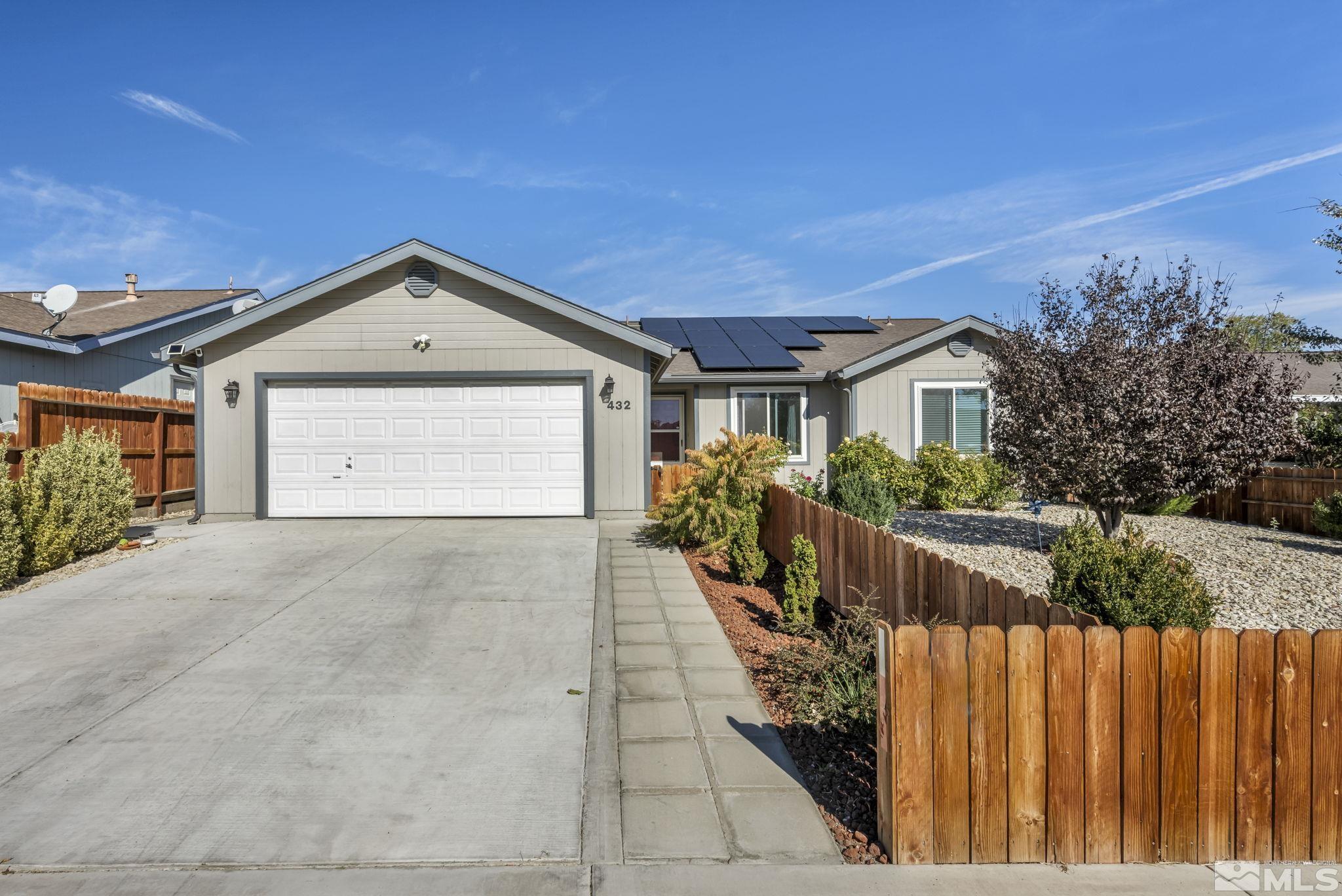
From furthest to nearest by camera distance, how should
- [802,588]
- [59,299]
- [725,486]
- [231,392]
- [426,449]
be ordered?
[59,299] → [426,449] → [231,392] → [725,486] → [802,588]

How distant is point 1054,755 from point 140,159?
19450 mm

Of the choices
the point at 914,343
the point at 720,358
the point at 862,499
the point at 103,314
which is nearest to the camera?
the point at 862,499

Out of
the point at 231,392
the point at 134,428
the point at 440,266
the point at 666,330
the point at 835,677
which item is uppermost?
the point at 666,330

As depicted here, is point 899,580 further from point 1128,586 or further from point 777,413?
point 777,413

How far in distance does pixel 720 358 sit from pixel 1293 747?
41.4 ft

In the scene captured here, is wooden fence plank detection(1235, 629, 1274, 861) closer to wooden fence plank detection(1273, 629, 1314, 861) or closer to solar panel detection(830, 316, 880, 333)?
wooden fence plank detection(1273, 629, 1314, 861)

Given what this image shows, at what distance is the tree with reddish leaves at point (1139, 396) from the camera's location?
24.2 ft

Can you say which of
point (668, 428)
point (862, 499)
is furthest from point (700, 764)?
point (668, 428)

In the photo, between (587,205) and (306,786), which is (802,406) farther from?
(306,786)

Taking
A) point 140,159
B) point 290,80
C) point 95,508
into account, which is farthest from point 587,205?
point 95,508

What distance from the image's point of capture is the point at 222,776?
10.6 ft

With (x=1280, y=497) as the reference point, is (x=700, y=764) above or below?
below

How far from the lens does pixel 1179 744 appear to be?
104 inches

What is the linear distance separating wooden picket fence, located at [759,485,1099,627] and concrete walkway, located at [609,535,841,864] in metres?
1.26
